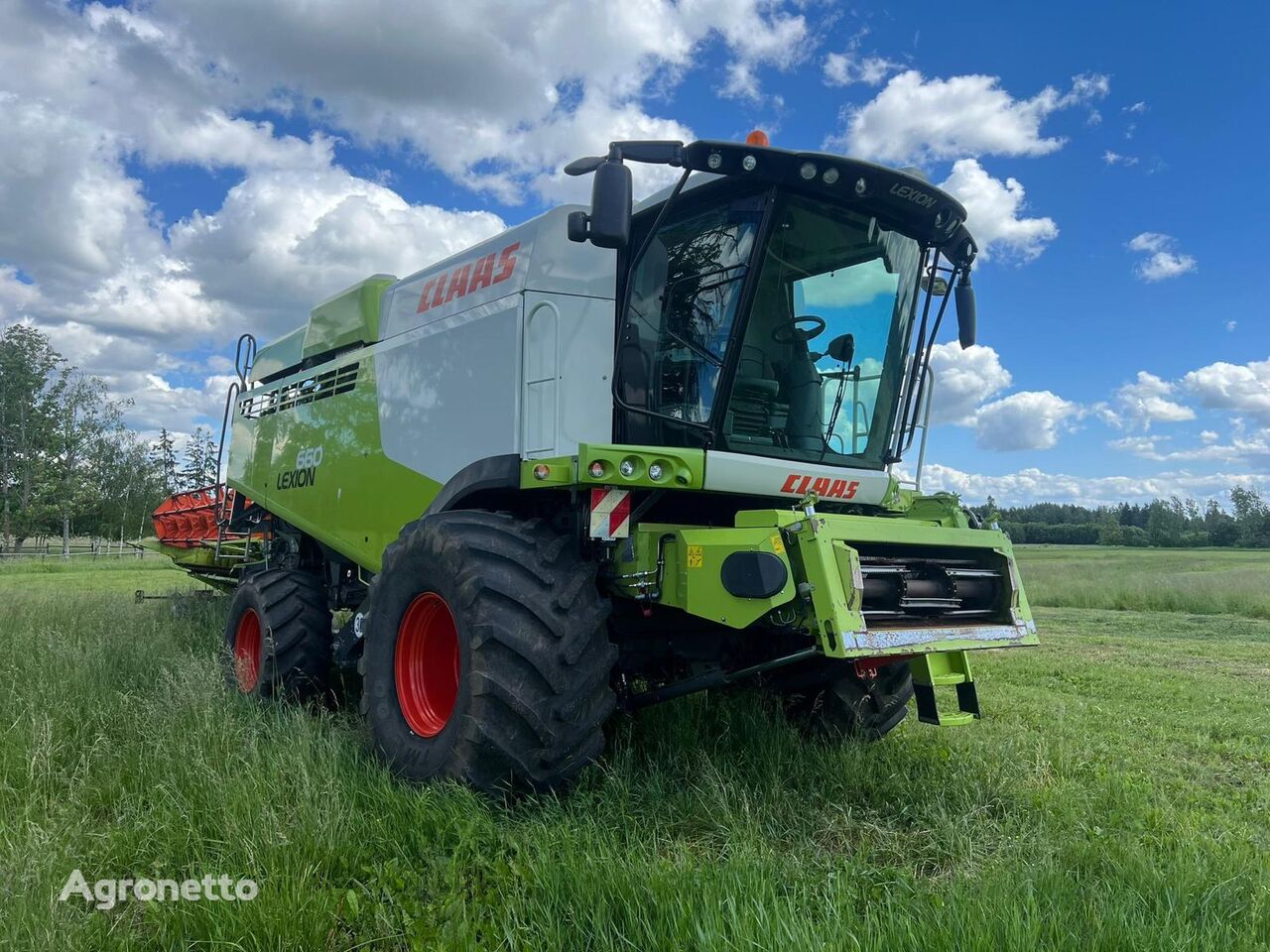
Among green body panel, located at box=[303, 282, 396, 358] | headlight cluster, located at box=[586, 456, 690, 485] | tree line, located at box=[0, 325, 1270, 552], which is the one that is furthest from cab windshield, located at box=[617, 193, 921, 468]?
tree line, located at box=[0, 325, 1270, 552]

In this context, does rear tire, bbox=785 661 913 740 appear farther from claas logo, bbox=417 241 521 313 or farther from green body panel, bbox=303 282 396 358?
green body panel, bbox=303 282 396 358

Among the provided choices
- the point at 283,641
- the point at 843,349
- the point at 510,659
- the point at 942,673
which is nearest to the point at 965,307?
the point at 843,349

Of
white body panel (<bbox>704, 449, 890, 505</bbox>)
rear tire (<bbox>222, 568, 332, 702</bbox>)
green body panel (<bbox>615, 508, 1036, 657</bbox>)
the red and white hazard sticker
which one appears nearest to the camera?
green body panel (<bbox>615, 508, 1036, 657</bbox>)

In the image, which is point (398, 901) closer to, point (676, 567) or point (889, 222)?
point (676, 567)

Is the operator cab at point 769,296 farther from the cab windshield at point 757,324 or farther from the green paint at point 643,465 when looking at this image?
the green paint at point 643,465

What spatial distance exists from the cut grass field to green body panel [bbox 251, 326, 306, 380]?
8.83 ft

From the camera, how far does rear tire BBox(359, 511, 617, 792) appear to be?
3.43 metres

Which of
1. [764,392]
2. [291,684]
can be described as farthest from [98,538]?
[764,392]

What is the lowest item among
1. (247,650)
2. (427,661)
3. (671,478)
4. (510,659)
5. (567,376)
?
(247,650)

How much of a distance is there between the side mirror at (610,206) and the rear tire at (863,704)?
2601 mm

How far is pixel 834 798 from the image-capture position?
12.8 feet

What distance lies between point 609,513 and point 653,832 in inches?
50.9

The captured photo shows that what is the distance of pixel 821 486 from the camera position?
14.5 ft

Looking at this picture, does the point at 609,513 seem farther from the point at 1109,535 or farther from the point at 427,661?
the point at 1109,535
